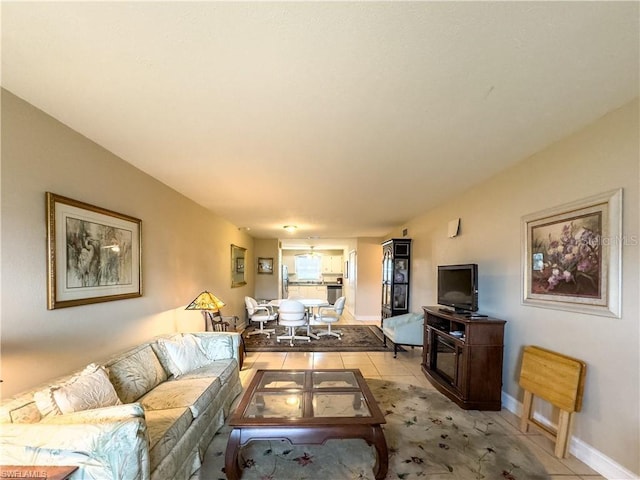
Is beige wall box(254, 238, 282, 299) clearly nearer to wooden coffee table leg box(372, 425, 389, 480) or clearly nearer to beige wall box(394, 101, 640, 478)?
beige wall box(394, 101, 640, 478)

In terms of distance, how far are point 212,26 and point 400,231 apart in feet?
20.4

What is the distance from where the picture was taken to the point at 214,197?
159 inches

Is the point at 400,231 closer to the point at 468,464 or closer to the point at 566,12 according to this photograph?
the point at 468,464

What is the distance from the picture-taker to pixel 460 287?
11.2 feet

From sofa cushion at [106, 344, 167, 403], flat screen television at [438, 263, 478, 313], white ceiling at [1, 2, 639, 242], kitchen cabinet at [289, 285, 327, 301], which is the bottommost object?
kitchen cabinet at [289, 285, 327, 301]

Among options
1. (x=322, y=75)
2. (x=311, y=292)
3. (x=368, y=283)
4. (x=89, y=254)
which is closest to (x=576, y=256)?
(x=322, y=75)

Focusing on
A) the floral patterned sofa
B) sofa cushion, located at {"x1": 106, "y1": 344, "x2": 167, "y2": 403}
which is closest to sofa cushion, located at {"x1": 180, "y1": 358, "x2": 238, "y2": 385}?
the floral patterned sofa

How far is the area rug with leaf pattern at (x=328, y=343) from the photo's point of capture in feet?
16.9

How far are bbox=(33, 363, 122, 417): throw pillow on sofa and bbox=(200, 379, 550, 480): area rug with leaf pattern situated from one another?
0.86 m

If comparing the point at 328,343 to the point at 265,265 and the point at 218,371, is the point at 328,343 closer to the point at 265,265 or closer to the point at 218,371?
the point at 218,371

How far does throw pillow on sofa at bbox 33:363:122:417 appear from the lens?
1552 mm

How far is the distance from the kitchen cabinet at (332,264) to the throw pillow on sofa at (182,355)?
10.4 meters

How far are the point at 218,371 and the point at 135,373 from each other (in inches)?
27.6

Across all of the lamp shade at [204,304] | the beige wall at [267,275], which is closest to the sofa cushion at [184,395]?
the lamp shade at [204,304]
